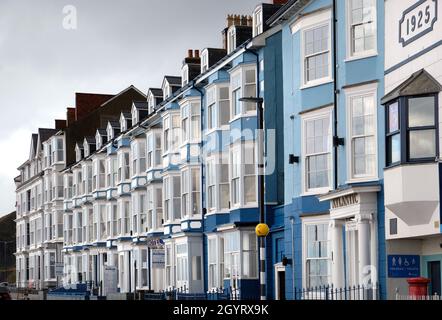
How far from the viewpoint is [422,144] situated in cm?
2130

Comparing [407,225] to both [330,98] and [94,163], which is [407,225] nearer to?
[330,98]

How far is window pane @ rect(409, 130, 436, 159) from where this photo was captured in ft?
69.0

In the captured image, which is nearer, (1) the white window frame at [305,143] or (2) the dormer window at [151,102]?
(1) the white window frame at [305,143]

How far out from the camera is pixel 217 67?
39.7m

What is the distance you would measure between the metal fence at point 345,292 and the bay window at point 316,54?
645 centimetres

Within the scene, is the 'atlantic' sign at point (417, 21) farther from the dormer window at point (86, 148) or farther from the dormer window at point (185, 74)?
the dormer window at point (86, 148)

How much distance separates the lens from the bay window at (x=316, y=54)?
2823 centimetres

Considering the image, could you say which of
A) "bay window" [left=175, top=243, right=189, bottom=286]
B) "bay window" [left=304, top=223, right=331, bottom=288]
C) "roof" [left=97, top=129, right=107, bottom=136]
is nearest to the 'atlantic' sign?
"bay window" [left=304, top=223, right=331, bottom=288]

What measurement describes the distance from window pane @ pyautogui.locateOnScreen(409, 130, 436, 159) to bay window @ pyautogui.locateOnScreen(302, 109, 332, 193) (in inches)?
250

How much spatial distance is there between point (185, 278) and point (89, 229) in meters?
24.0

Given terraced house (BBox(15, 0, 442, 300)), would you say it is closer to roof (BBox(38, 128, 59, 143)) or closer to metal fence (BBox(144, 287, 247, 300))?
metal fence (BBox(144, 287, 247, 300))

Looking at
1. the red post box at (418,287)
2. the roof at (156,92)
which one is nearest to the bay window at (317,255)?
the red post box at (418,287)

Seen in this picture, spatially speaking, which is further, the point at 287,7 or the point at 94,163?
the point at 94,163
